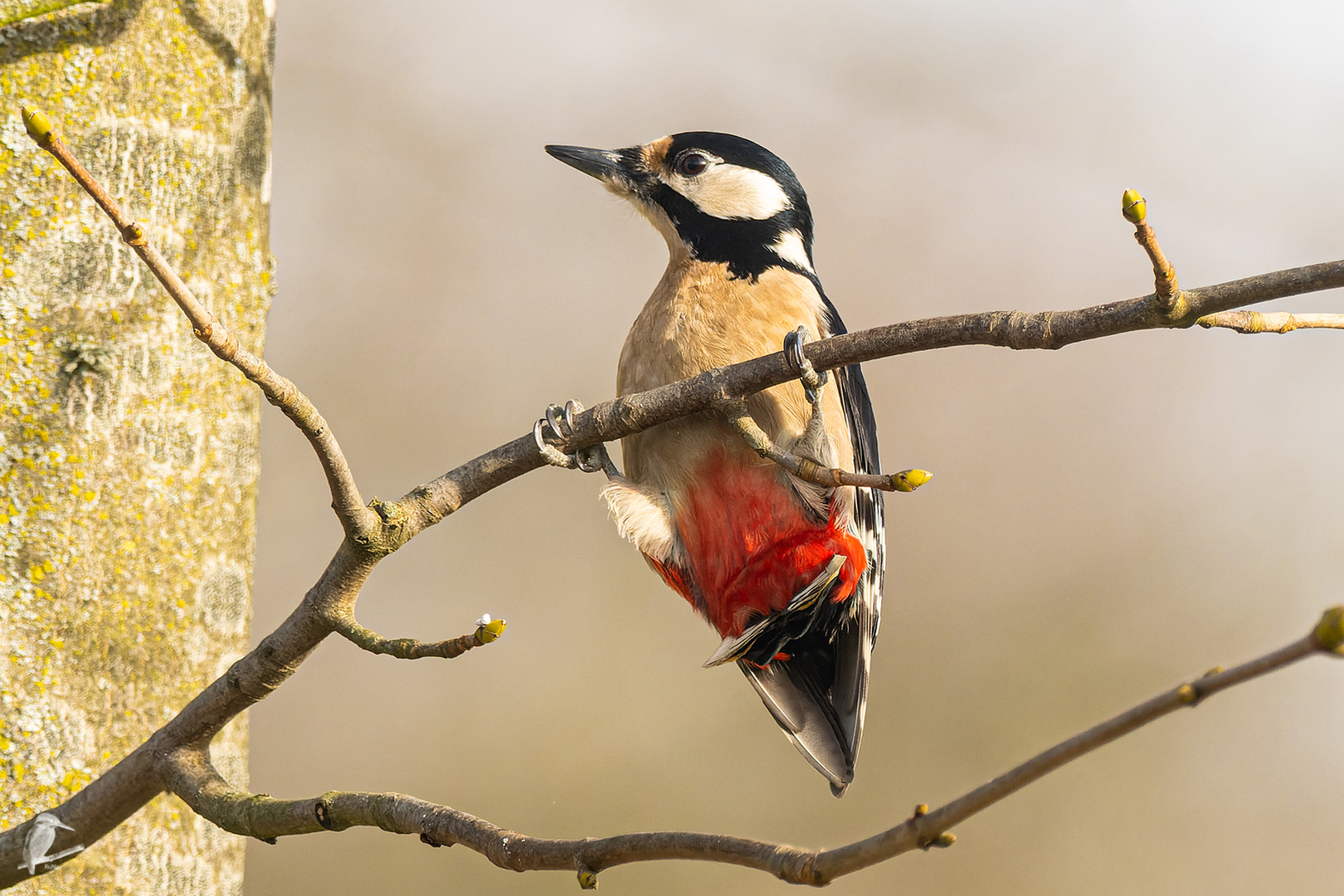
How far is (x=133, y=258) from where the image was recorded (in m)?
1.69

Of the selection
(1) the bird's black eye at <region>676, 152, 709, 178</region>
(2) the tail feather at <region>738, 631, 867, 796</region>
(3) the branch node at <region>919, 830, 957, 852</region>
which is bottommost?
(3) the branch node at <region>919, 830, 957, 852</region>

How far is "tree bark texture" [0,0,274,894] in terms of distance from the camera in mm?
1568

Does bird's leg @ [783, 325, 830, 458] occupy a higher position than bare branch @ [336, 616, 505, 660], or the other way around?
bird's leg @ [783, 325, 830, 458]

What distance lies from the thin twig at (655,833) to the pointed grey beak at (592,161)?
1.62m

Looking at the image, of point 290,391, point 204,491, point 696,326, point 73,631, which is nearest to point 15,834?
point 73,631

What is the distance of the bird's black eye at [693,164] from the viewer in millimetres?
2461

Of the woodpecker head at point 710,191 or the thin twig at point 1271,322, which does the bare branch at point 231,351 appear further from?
the woodpecker head at point 710,191

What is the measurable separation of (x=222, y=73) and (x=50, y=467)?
0.77m

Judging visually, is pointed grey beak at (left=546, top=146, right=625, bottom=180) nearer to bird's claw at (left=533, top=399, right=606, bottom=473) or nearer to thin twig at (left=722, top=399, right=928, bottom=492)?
bird's claw at (left=533, top=399, right=606, bottom=473)

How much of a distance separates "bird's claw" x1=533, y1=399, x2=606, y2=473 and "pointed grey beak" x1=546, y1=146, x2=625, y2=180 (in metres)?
0.78

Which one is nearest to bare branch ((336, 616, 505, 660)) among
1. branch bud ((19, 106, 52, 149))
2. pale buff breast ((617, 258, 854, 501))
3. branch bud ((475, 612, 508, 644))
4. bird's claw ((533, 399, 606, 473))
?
branch bud ((475, 612, 508, 644))

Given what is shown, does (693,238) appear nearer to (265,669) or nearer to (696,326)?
(696,326)

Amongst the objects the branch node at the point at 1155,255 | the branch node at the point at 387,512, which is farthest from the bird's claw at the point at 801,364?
the branch node at the point at 387,512

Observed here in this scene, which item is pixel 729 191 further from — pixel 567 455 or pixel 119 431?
pixel 119 431
